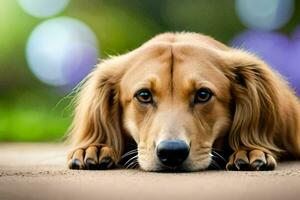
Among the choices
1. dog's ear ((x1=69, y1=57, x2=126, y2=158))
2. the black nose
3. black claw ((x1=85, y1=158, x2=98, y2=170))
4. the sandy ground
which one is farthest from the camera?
dog's ear ((x1=69, y1=57, x2=126, y2=158))

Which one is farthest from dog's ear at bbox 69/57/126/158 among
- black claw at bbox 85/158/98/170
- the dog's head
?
black claw at bbox 85/158/98/170

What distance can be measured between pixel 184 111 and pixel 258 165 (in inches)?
17.8

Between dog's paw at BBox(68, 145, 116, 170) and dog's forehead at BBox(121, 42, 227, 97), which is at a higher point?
dog's forehead at BBox(121, 42, 227, 97)

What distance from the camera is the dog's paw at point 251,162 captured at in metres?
4.25

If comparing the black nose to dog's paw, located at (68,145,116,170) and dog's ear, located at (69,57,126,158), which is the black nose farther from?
dog's ear, located at (69,57,126,158)

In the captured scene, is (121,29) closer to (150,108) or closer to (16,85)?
(16,85)

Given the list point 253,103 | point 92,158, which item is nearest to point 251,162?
point 253,103

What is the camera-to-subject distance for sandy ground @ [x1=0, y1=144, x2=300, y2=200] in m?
3.15

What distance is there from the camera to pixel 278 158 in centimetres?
474

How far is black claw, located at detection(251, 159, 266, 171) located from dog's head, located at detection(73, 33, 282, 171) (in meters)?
0.21

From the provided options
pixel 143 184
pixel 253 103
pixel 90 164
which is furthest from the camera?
pixel 253 103

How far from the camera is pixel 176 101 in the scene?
445 cm

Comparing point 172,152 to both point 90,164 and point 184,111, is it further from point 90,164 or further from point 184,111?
point 90,164

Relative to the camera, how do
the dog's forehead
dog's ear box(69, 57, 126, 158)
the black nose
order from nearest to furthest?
1. the black nose
2. the dog's forehead
3. dog's ear box(69, 57, 126, 158)
